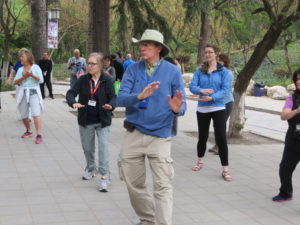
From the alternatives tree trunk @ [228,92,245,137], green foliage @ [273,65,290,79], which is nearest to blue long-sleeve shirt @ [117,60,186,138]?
tree trunk @ [228,92,245,137]

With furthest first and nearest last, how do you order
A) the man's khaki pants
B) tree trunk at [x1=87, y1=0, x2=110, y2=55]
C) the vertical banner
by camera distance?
1. the vertical banner
2. tree trunk at [x1=87, y1=0, x2=110, y2=55]
3. the man's khaki pants

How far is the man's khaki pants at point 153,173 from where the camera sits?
4.20m

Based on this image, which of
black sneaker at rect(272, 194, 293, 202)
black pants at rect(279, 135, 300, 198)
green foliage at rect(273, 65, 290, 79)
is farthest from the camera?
green foliage at rect(273, 65, 290, 79)

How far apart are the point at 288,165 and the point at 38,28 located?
14125 mm

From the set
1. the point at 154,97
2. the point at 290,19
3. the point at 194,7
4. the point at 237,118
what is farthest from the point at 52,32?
the point at 154,97

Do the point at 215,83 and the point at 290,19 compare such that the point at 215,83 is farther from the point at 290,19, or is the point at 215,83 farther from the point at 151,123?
the point at 151,123

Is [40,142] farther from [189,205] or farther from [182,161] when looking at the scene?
[189,205]

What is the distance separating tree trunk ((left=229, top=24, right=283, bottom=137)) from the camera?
8836mm

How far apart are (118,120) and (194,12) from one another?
11.1 ft

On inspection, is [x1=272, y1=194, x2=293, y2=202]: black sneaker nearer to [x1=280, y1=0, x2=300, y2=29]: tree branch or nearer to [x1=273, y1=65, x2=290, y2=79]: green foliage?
[x1=280, y1=0, x2=300, y2=29]: tree branch

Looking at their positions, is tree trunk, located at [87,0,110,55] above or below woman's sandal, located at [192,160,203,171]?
above

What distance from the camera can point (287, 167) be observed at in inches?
222

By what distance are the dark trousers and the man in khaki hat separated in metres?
1.87

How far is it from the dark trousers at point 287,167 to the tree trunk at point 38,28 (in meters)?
13.9
